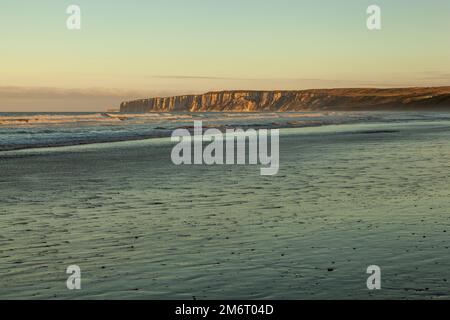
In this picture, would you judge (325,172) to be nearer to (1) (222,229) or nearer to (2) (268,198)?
(2) (268,198)

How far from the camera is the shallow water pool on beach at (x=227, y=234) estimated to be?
751 centimetres

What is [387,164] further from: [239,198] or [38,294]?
[38,294]

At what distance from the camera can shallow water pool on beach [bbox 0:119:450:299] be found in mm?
7512

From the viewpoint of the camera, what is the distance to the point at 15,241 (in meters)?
10.0

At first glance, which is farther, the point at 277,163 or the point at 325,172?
the point at 277,163

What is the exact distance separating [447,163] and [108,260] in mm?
16303

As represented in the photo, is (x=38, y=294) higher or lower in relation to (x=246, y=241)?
lower

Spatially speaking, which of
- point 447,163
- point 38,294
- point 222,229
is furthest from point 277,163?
point 38,294

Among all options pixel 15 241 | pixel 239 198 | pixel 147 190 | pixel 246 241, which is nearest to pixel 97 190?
pixel 147 190

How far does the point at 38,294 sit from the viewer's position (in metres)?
7.24

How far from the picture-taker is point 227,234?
10.4m
